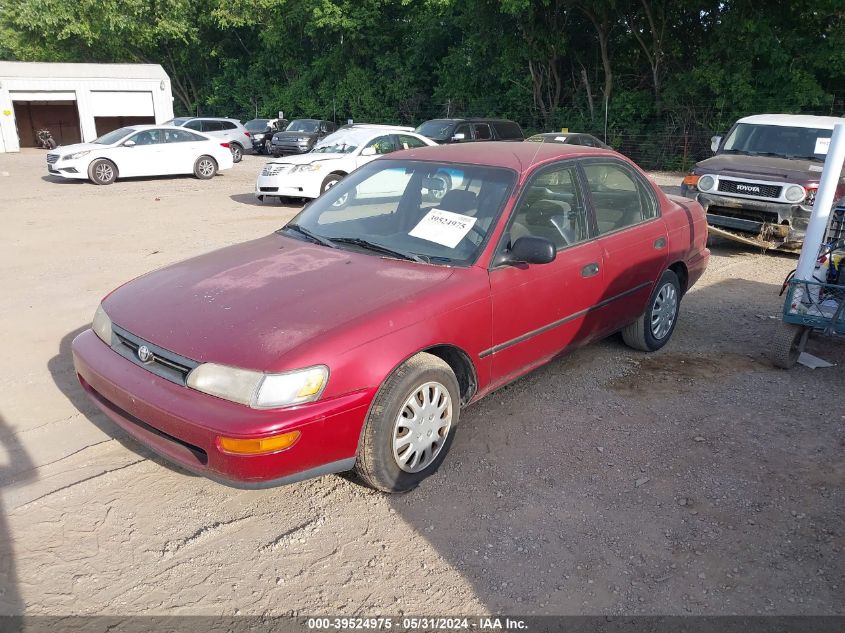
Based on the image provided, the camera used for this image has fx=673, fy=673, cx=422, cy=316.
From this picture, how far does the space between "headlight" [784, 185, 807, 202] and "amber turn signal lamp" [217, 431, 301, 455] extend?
7.86m

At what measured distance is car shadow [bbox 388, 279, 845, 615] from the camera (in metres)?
2.90

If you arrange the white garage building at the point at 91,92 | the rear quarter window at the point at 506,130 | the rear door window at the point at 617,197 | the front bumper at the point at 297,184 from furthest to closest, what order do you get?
the white garage building at the point at 91,92 → the rear quarter window at the point at 506,130 → the front bumper at the point at 297,184 → the rear door window at the point at 617,197

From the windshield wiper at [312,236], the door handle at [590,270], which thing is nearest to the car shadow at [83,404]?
the windshield wiper at [312,236]

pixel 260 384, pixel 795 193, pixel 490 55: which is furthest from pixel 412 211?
pixel 490 55

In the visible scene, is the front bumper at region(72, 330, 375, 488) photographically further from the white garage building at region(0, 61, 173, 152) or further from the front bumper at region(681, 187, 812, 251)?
→ the white garage building at region(0, 61, 173, 152)

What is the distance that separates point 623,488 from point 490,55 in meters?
26.3

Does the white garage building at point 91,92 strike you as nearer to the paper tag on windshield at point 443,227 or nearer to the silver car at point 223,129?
the silver car at point 223,129

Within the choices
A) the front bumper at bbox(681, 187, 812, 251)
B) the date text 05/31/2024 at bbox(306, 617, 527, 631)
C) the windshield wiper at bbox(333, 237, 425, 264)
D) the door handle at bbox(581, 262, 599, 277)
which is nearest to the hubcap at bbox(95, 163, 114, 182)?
the front bumper at bbox(681, 187, 812, 251)

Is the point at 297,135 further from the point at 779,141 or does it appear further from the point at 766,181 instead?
the point at 766,181

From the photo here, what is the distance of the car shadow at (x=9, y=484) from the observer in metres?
2.73

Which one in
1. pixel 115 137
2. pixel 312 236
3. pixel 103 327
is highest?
pixel 312 236

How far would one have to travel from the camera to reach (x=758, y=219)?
891cm

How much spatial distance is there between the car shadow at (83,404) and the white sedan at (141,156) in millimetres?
13389

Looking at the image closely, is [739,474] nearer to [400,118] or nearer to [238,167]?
[238,167]
